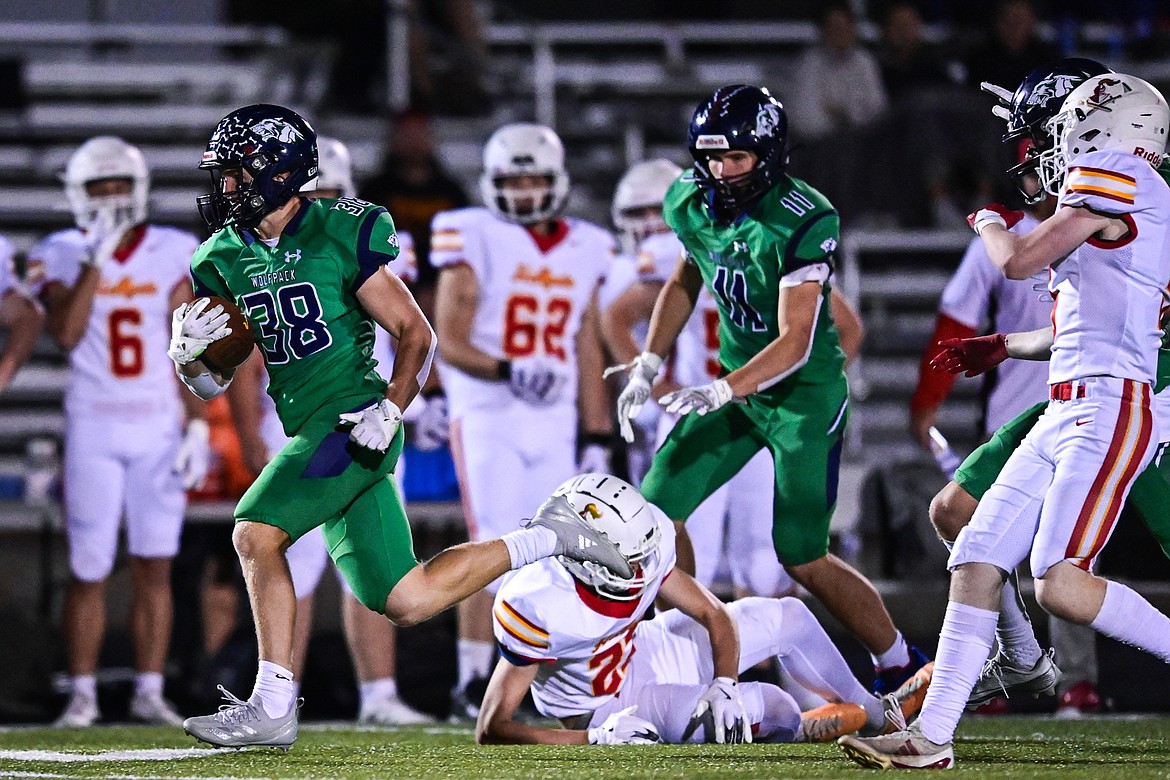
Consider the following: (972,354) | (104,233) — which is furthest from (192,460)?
(972,354)

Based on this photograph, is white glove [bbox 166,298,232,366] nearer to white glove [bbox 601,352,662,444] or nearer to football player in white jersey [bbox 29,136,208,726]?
white glove [bbox 601,352,662,444]

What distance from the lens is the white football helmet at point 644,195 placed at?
661 centimetres

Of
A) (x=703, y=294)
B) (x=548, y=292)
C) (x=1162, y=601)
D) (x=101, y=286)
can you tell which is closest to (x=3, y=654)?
(x=101, y=286)

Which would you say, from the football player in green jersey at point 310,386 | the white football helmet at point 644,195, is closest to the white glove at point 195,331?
the football player in green jersey at point 310,386

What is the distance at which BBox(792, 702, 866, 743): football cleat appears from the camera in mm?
4469

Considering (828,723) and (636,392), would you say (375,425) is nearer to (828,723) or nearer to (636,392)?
(636,392)

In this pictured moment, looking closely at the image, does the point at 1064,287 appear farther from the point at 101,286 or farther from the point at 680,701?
the point at 101,286

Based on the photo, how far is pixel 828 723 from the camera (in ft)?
14.7

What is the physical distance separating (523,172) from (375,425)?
2.30 meters

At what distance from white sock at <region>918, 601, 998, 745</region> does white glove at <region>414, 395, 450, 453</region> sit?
2.97 m

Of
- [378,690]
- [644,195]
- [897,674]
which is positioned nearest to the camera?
[897,674]

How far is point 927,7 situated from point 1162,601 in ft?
18.3

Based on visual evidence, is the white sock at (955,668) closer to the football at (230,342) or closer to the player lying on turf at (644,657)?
the player lying on turf at (644,657)

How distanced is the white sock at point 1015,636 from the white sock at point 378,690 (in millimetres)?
2199
